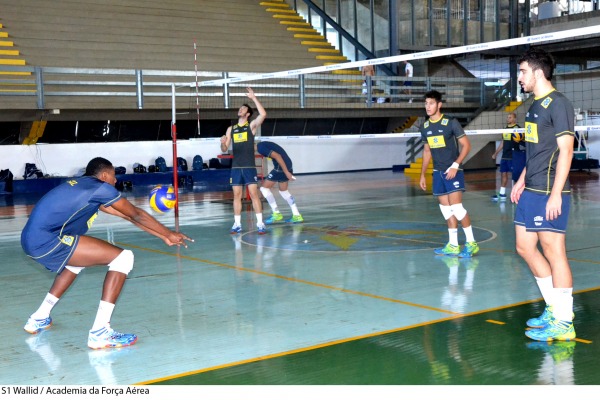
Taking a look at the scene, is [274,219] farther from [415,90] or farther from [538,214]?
[415,90]

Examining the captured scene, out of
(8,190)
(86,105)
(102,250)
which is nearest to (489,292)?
(102,250)

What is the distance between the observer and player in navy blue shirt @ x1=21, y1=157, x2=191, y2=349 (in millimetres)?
5109

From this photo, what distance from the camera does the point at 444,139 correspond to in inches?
340

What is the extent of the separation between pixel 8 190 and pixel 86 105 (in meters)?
3.79

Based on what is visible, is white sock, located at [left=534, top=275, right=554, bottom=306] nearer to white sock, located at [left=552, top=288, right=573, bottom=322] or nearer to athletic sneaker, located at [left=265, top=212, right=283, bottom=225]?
white sock, located at [left=552, top=288, right=573, bottom=322]

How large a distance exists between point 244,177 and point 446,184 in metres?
3.42

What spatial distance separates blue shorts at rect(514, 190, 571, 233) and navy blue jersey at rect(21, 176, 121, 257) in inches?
110

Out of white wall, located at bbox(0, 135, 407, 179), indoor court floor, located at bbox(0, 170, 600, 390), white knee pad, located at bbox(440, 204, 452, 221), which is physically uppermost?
white wall, located at bbox(0, 135, 407, 179)

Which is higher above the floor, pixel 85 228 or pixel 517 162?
pixel 517 162

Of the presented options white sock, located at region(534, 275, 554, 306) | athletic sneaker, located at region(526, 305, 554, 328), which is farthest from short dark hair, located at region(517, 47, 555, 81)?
athletic sneaker, located at region(526, 305, 554, 328)

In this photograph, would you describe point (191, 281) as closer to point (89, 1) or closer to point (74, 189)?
point (74, 189)

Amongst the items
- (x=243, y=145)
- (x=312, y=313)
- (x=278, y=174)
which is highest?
(x=243, y=145)

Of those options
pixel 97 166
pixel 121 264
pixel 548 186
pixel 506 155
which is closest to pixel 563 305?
pixel 548 186

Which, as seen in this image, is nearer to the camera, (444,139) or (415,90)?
(444,139)
